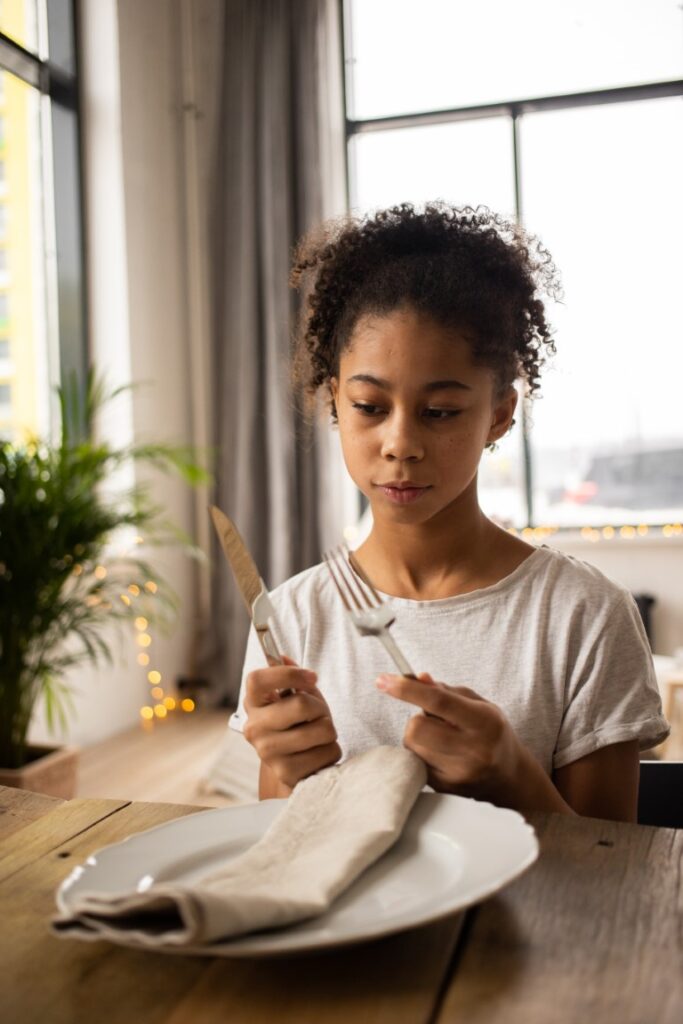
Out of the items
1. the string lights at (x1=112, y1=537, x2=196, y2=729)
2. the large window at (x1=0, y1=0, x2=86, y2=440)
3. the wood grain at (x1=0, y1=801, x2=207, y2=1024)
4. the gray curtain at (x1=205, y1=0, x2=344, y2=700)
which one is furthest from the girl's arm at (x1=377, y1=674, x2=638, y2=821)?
the gray curtain at (x1=205, y1=0, x2=344, y2=700)

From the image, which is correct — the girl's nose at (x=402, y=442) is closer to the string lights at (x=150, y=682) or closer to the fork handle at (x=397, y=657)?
the fork handle at (x=397, y=657)

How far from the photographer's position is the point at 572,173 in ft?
13.9

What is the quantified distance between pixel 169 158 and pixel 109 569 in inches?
69.3

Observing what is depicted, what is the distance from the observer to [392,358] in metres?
1.01

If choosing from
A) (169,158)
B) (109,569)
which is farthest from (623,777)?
(169,158)

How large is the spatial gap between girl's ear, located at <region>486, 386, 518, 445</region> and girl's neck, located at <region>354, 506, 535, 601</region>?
0.31ft

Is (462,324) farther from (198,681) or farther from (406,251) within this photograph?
(198,681)

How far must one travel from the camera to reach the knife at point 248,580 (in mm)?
803

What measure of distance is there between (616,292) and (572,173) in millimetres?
542

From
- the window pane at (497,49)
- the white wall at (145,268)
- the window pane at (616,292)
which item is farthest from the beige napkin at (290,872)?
the window pane at (497,49)

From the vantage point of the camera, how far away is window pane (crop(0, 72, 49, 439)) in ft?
11.5

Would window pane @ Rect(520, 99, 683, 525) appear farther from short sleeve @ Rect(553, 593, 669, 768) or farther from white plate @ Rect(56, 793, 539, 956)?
white plate @ Rect(56, 793, 539, 956)

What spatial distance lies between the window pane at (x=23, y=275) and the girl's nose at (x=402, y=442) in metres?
2.77

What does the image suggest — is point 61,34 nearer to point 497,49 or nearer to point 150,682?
point 497,49
